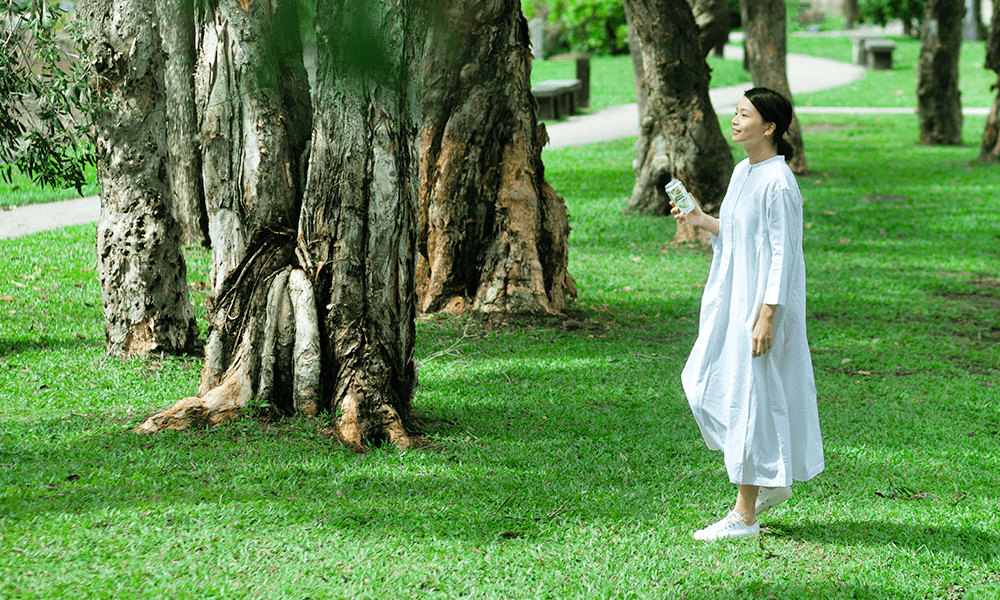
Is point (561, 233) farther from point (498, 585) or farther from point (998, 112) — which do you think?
point (998, 112)

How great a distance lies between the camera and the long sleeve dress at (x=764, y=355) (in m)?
3.91

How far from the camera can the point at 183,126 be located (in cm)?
986

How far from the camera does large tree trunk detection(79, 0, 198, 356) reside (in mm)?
6336

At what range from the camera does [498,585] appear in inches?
149

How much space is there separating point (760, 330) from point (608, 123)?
19233mm

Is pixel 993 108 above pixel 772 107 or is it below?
above

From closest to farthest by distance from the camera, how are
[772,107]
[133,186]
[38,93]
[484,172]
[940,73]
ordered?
1. [772,107]
2. [38,93]
3. [133,186]
4. [484,172]
5. [940,73]

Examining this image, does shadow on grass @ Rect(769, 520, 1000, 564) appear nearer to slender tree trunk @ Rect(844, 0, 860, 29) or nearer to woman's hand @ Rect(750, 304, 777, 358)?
woman's hand @ Rect(750, 304, 777, 358)

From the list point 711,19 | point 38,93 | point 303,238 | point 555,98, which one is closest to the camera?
point 303,238

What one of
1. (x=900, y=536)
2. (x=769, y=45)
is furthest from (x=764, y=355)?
(x=769, y=45)

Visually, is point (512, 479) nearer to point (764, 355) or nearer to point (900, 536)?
point (764, 355)

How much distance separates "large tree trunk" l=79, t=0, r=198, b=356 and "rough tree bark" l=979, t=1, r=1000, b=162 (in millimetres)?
15357

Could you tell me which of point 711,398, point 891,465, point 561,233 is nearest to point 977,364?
point 891,465

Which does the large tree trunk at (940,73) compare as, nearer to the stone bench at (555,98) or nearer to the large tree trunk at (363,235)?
the stone bench at (555,98)
